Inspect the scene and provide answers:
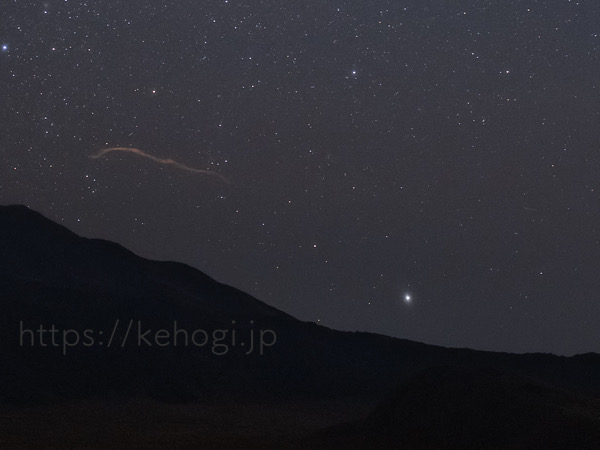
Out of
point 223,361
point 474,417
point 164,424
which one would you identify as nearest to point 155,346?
point 223,361

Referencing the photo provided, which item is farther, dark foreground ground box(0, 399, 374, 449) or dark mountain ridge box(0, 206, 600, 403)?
dark mountain ridge box(0, 206, 600, 403)

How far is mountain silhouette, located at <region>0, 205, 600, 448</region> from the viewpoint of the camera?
1888 cm

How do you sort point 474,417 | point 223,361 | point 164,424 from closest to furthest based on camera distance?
point 474,417
point 164,424
point 223,361

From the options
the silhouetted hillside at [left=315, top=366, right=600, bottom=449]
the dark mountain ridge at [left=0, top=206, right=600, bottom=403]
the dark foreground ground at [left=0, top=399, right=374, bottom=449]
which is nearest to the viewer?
the silhouetted hillside at [left=315, top=366, right=600, bottom=449]

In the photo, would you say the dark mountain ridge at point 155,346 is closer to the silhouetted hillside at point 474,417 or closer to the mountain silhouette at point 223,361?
the mountain silhouette at point 223,361

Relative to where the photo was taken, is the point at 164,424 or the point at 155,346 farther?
the point at 155,346

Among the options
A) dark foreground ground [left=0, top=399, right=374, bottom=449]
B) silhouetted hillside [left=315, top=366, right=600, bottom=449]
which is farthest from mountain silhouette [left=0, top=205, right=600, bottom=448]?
dark foreground ground [left=0, top=399, right=374, bottom=449]

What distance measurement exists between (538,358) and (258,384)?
2417cm

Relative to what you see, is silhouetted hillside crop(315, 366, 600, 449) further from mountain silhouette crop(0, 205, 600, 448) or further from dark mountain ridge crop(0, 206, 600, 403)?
dark mountain ridge crop(0, 206, 600, 403)

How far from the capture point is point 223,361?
37.1 meters

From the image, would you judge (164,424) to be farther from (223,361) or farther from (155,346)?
(223,361)

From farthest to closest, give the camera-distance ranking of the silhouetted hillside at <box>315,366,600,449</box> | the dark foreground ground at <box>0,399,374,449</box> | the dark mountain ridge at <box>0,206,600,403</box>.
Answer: the dark mountain ridge at <box>0,206,600,403</box>
the dark foreground ground at <box>0,399,374,449</box>
the silhouetted hillside at <box>315,366,600,449</box>

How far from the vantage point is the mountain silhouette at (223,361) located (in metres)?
18.9

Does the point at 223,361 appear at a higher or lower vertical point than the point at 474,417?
higher
